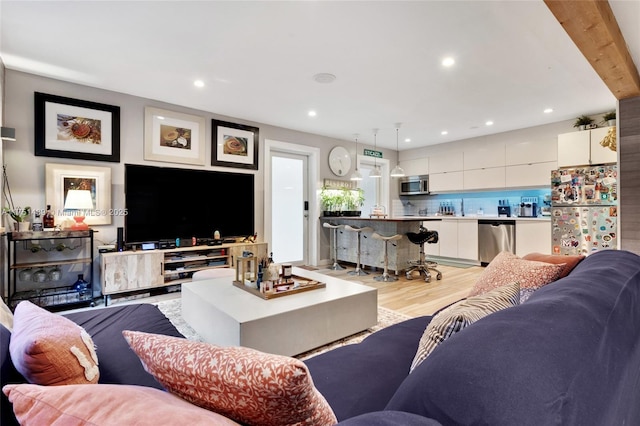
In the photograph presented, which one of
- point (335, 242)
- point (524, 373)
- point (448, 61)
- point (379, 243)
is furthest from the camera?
point (335, 242)

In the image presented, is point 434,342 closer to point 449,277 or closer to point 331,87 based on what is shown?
point 331,87

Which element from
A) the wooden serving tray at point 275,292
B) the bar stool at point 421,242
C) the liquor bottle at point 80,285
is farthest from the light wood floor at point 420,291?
the liquor bottle at point 80,285

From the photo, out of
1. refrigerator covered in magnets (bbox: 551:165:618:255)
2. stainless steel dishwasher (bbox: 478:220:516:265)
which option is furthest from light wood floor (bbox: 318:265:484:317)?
refrigerator covered in magnets (bbox: 551:165:618:255)

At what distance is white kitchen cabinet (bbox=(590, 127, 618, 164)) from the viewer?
13.4ft

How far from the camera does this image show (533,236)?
507cm

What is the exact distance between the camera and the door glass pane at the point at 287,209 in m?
5.39

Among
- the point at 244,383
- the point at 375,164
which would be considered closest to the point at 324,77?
the point at 244,383

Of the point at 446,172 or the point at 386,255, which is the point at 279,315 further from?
the point at 446,172

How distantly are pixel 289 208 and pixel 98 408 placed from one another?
16.7 ft

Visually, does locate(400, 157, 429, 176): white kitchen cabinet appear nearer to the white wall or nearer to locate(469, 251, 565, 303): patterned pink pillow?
the white wall

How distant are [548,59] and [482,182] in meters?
3.25

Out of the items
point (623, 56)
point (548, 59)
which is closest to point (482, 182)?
point (548, 59)

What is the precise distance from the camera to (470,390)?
1.64ft

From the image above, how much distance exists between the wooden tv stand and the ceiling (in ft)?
6.39
